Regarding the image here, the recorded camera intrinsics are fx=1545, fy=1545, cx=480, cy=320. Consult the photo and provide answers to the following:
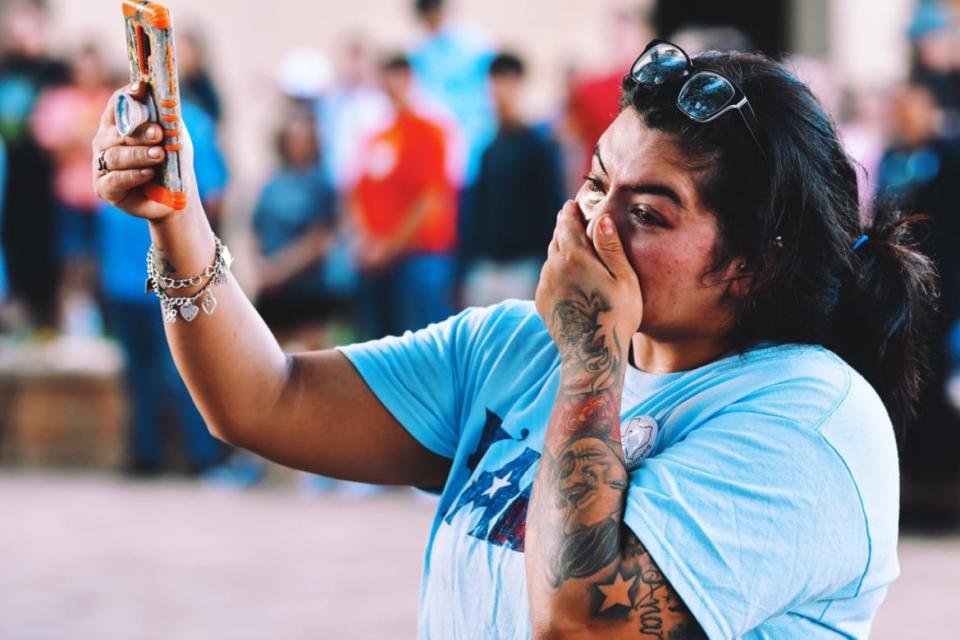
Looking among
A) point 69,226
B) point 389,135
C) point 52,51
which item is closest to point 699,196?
point 389,135

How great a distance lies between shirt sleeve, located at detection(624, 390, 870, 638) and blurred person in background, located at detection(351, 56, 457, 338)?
250 inches

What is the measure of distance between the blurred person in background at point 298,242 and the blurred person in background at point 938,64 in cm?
328

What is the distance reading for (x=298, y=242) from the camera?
28.4 ft

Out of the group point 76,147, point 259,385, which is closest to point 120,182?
point 259,385

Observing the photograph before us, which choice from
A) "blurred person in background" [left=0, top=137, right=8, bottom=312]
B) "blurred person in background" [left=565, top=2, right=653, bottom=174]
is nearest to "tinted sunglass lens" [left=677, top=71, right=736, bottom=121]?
"blurred person in background" [left=565, top=2, right=653, bottom=174]

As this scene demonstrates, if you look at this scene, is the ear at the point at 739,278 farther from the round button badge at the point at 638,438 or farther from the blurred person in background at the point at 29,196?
the blurred person in background at the point at 29,196

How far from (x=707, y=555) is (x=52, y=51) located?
10739mm

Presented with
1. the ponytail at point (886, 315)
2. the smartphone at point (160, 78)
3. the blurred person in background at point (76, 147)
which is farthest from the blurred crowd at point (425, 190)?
the smartphone at point (160, 78)

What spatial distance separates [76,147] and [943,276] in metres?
6.02

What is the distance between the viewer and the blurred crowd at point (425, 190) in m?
7.46

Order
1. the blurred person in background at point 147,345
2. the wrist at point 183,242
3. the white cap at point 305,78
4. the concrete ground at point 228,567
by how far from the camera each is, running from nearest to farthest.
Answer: the wrist at point 183,242 < the concrete ground at point 228,567 < the blurred person in background at point 147,345 < the white cap at point 305,78

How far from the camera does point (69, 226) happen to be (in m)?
10.9

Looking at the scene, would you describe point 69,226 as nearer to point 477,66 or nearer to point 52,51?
point 52,51

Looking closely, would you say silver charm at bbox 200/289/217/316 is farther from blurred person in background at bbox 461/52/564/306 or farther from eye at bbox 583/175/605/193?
blurred person in background at bbox 461/52/564/306
